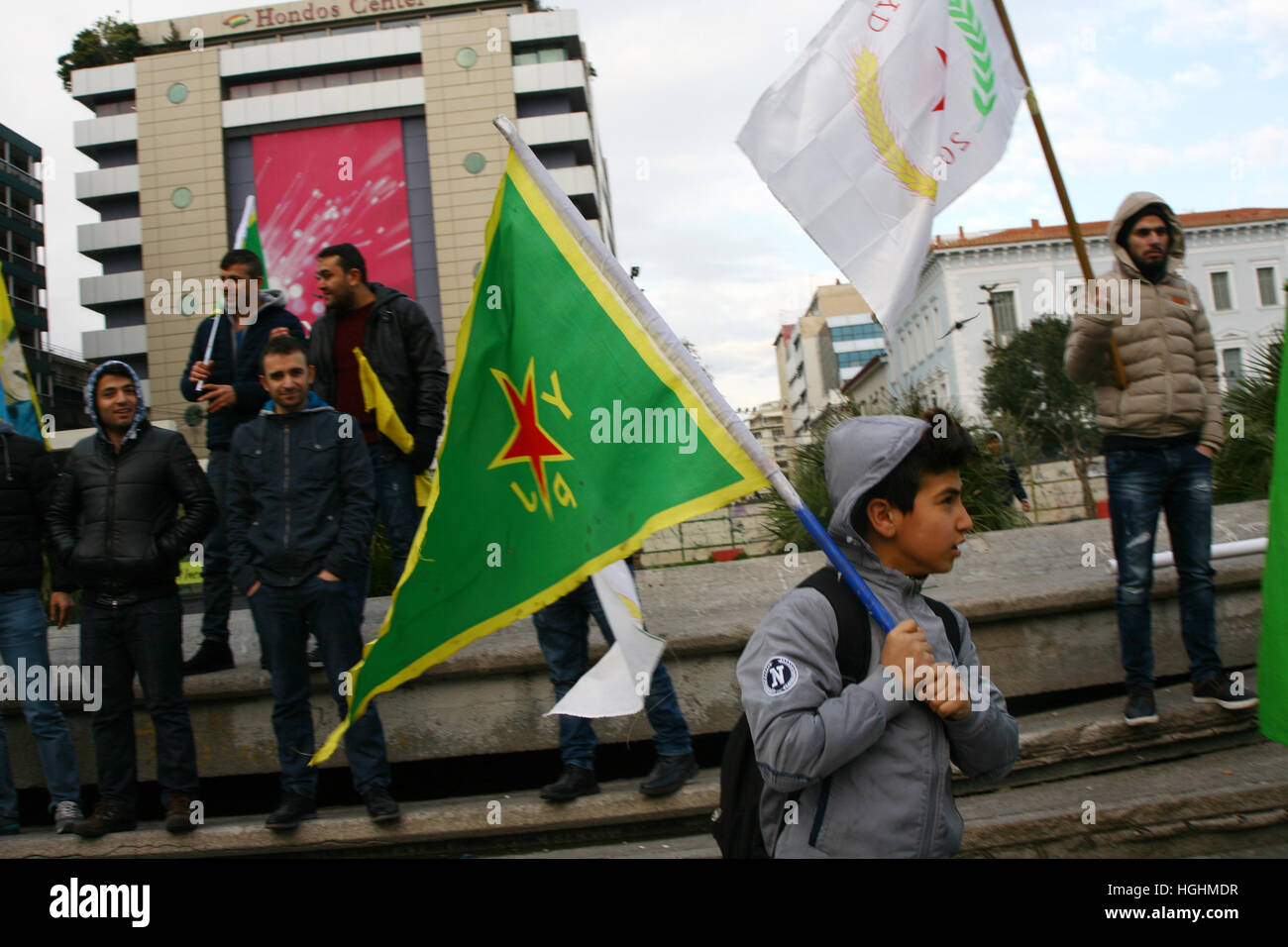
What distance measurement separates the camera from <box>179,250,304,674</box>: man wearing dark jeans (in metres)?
5.01

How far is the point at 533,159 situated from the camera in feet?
9.13

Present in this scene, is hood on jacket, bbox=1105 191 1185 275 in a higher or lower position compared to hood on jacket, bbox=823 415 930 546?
higher

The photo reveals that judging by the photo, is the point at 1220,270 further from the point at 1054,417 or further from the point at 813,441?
the point at 813,441

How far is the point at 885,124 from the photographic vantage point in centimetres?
400

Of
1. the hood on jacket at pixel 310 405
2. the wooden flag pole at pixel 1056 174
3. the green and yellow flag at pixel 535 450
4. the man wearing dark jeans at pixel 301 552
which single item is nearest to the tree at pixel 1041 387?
the wooden flag pole at pixel 1056 174

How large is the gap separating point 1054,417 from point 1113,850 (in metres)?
39.8

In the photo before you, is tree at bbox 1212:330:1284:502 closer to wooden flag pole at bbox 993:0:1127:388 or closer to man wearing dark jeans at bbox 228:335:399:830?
wooden flag pole at bbox 993:0:1127:388

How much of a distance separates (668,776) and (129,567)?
2.44 m

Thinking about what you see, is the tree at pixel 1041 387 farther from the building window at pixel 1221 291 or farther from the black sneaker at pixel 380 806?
the black sneaker at pixel 380 806

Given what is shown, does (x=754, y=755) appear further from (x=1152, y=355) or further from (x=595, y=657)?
(x=1152, y=355)

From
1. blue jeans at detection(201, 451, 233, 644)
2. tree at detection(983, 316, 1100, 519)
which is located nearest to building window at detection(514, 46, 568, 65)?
tree at detection(983, 316, 1100, 519)

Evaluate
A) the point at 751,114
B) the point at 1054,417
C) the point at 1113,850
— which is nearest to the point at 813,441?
the point at 751,114

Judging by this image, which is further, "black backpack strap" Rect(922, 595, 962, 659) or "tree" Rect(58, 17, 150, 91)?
"tree" Rect(58, 17, 150, 91)

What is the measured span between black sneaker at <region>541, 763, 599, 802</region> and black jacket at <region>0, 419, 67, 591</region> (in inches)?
96.2
